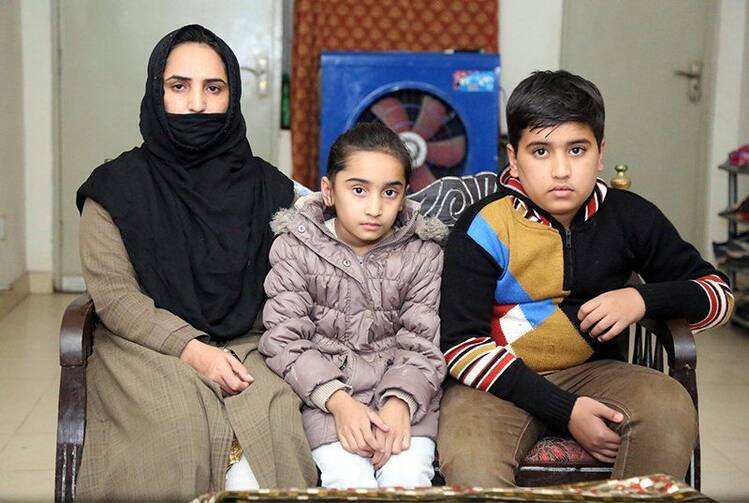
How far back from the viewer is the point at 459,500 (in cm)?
125

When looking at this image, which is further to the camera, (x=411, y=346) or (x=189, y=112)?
(x=189, y=112)

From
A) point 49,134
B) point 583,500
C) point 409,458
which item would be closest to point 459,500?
point 583,500

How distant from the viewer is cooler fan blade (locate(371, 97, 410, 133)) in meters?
4.81

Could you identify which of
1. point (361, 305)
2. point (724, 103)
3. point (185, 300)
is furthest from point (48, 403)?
point (724, 103)

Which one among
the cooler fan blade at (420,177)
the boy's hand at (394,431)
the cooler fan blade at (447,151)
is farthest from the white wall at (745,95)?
the boy's hand at (394,431)

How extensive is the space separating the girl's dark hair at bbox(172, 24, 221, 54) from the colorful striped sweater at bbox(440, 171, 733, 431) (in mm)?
717

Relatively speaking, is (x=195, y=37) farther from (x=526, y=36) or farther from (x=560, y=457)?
(x=526, y=36)

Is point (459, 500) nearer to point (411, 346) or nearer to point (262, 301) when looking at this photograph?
point (411, 346)

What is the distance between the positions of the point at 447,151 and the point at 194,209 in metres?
2.69

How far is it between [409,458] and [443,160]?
295cm

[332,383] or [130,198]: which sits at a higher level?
[130,198]

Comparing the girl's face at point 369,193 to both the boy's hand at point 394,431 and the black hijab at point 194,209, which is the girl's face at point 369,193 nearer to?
the black hijab at point 194,209

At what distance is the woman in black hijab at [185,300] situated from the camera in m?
1.89

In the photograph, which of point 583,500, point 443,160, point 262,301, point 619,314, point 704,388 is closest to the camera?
point 583,500
